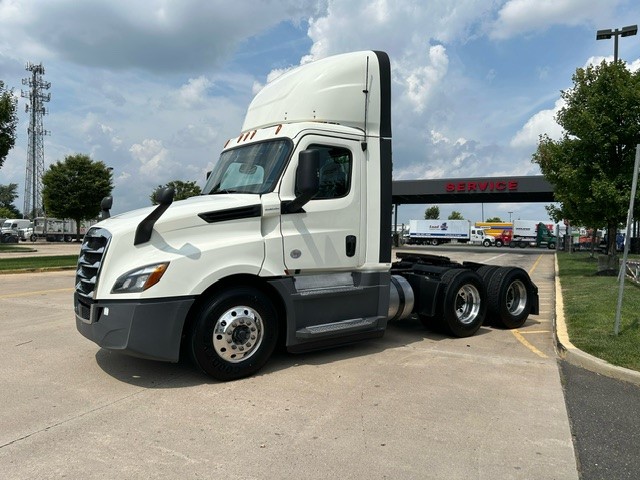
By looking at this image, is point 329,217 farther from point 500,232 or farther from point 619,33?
point 500,232

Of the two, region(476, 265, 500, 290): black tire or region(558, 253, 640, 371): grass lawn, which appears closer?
region(558, 253, 640, 371): grass lawn

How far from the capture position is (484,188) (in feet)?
140

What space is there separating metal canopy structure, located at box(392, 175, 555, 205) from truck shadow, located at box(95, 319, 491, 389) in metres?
35.4

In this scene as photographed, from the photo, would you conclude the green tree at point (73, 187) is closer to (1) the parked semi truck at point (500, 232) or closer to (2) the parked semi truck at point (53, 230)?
(2) the parked semi truck at point (53, 230)

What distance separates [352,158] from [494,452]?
3669mm

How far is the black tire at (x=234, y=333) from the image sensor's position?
5.04 meters

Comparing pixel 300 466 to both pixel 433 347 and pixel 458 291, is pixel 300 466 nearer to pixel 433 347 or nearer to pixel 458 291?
pixel 433 347

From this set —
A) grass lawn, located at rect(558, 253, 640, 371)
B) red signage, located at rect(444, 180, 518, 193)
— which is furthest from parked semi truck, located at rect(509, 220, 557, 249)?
grass lawn, located at rect(558, 253, 640, 371)

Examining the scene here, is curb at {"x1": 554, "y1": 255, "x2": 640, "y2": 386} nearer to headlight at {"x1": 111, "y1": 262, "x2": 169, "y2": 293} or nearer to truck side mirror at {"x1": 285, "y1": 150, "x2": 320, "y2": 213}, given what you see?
truck side mirror at {"x1": 285, "y1": 150, "x2": 320, "y2": 213}

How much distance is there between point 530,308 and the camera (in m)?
8.59

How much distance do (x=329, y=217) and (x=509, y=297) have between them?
13.8 ft

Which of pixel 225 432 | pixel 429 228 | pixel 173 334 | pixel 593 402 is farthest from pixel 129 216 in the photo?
pixel 429 228

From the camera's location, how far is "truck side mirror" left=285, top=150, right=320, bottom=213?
5.32 m

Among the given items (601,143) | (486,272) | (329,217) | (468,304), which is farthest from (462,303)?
(601,143)
